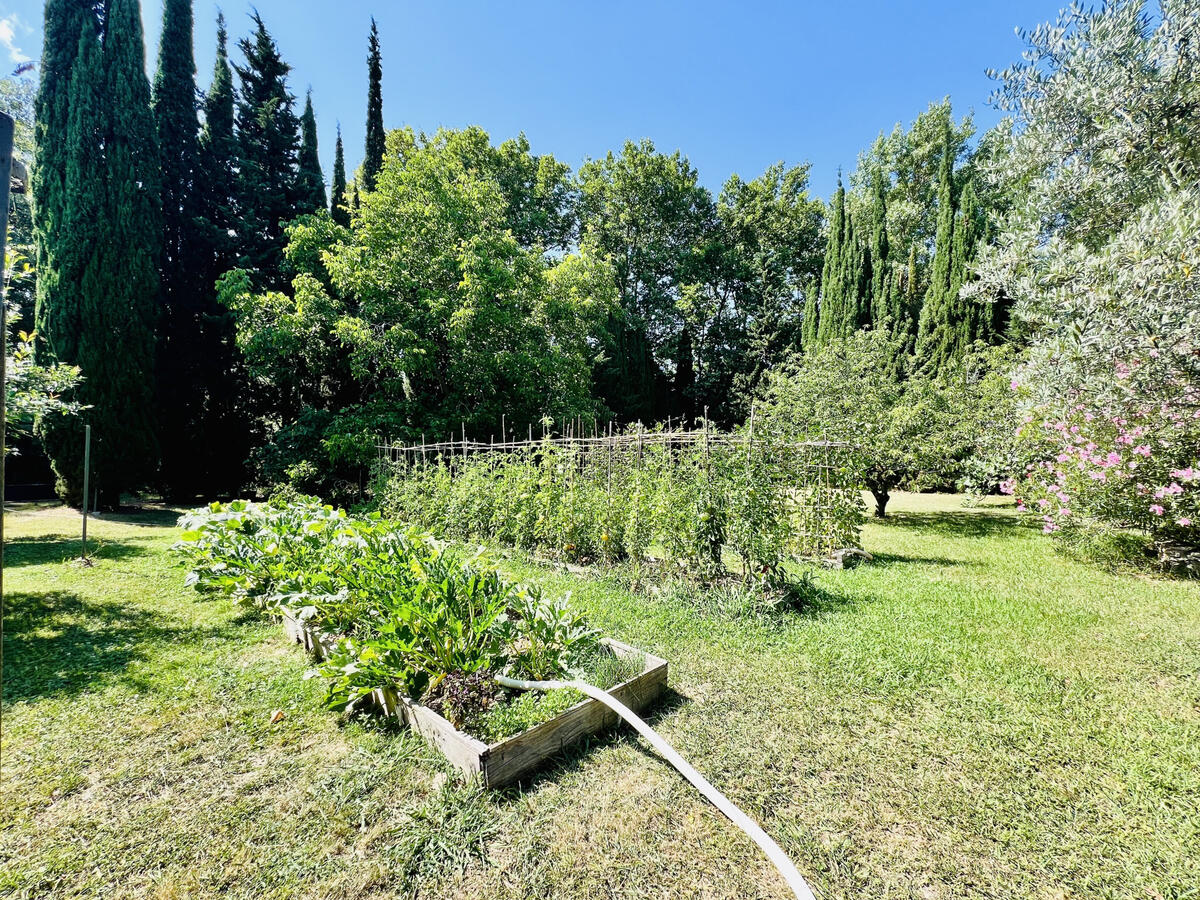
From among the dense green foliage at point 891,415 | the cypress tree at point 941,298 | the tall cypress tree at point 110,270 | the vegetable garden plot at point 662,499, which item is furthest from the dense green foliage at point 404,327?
the cypress tree at point 941,298

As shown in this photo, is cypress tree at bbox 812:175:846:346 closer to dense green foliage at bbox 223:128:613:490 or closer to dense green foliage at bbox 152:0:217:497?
dense green foliage at bbox 223:128:613:490

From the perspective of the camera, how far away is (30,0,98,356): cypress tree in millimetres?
10055

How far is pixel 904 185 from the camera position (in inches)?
811

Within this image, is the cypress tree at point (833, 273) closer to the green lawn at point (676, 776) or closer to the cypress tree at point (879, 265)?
the cypress tree at point (879, 265)

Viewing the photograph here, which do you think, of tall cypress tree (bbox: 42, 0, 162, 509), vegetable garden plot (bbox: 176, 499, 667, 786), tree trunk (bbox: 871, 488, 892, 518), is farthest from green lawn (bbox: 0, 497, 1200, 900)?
tall cypress tree (bbox: 42, 0, 162, 509)

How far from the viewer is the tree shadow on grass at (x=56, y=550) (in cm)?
640

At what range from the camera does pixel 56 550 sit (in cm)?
696

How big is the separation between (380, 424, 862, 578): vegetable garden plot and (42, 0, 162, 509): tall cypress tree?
287 inches

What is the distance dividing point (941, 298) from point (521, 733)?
16856mm

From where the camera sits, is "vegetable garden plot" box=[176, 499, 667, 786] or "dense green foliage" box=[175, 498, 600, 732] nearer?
"vegetable garden plot" box=[176, 499, 667, 786]

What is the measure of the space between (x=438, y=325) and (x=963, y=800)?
1155 cm

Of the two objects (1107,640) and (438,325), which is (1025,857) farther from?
(438,325)

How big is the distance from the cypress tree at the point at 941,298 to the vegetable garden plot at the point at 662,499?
1060 cm

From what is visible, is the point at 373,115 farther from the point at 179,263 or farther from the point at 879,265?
the point at 879,265
